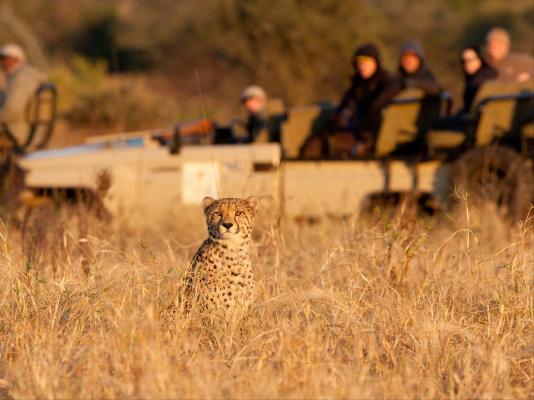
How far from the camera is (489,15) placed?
29.6 m

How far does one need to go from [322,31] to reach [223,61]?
2.37 m

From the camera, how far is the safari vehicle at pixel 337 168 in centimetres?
844

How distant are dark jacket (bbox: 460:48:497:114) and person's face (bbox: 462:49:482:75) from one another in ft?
0.13

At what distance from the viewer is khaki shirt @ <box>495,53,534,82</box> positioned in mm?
10133

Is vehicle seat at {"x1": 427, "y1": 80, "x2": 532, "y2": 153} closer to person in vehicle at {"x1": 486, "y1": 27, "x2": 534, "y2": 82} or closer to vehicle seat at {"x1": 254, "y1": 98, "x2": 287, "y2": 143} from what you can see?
person in vehicle at {"x1": 486, "y1": 27, "x2": 534, "y2": 82}

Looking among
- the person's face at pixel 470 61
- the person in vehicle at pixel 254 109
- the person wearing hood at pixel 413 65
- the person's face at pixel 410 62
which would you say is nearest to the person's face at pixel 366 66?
the person wearing hood at pixel 413 65

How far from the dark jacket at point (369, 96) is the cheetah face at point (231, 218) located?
13.4 feet

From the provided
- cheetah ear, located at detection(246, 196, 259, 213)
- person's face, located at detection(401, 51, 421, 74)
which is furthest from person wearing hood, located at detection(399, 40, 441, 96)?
cheetah ear, located at detection(246, 196, 259, 213)

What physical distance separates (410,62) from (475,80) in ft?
2.05

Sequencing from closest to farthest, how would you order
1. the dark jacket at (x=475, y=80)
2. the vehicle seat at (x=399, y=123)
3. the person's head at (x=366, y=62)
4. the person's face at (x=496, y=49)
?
the vehicle seat at (x=399, y=123) → the dark jacket at (x=475, y=80) → the person's head at (x=366, y=62) → the person's face at (x=496, y=49)

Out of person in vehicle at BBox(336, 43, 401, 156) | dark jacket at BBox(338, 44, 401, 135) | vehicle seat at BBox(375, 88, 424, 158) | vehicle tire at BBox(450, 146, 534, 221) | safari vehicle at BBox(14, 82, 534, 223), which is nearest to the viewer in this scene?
vehicle tire at BBox(450, 146, 534, 221)

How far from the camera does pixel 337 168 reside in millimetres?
8961

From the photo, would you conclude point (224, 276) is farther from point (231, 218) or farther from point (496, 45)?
point (496, 45)

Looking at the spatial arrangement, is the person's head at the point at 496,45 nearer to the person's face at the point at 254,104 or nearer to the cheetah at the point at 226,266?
the person's face at the point at 254,104
